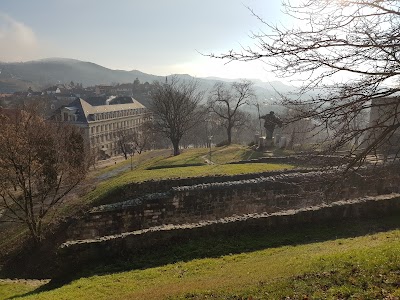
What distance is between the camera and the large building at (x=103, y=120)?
72000 millimetres

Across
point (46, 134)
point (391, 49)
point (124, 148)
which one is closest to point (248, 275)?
point (391, 49)

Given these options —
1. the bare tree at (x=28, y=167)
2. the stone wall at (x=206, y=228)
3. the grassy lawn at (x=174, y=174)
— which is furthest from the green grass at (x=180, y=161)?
the stone wall at (x=206, y=228)

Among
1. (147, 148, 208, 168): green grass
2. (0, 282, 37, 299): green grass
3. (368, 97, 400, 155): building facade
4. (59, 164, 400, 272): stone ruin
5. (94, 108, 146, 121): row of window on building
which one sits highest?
(368, 97, 400, 155): building facade

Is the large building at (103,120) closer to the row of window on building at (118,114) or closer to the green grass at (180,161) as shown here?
the row of window on building at (118,114)

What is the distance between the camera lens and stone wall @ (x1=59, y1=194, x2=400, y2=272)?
11.5m

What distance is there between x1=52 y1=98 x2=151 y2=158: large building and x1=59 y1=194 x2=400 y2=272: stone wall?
54.5 m

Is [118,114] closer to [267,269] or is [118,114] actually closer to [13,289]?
[13,289]

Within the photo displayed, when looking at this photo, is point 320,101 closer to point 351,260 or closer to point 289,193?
point 351,260

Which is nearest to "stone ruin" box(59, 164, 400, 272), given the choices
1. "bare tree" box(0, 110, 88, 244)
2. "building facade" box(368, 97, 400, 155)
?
"bare tree" box(0, 110, 88, 244)

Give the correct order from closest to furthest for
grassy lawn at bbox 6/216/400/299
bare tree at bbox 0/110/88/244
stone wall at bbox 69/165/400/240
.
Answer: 1. grassy lawn at bbox 6/216/400/299
2. stone wall at bbox 69/165/400/240
3. bare tree at bbox 0/110/88/244

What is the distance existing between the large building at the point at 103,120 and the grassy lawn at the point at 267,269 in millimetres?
55339

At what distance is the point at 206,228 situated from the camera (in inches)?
482

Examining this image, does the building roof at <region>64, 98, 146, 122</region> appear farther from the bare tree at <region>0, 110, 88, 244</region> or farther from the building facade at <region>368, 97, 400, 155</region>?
the building facade at <region>368, 97, 400, 155</region>

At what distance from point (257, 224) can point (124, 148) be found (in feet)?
165
